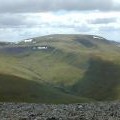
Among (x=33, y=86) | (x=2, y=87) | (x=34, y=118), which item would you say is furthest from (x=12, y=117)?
(x=33, y=86)

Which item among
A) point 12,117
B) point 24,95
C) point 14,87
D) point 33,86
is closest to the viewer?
point 12,117

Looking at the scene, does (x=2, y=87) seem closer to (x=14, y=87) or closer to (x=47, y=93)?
(x=14, y=87)

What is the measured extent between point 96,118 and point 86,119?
1.33 m

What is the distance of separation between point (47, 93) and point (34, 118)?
112188 millimetres

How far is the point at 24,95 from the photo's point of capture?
5354 inches

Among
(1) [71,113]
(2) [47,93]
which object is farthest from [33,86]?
(1) [71,113]

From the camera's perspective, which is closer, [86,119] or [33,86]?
[86,119]

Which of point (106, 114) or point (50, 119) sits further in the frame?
point (106, 114)

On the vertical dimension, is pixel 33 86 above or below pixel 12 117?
below

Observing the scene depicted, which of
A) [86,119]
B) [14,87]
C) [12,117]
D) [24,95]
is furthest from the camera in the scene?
[14,87]

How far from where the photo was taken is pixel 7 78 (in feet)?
554

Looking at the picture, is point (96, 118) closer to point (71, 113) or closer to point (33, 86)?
point (71, 113)

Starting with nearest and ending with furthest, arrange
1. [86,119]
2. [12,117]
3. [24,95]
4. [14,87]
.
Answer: [86,119]
[12,117]
[24,95]
[14,87]

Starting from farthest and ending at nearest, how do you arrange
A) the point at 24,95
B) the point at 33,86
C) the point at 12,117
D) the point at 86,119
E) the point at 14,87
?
1. the point at 33,86
2. the point at 14,87
3. the point at 24,95
4. the point at 12,117
5. the point at 86,119
